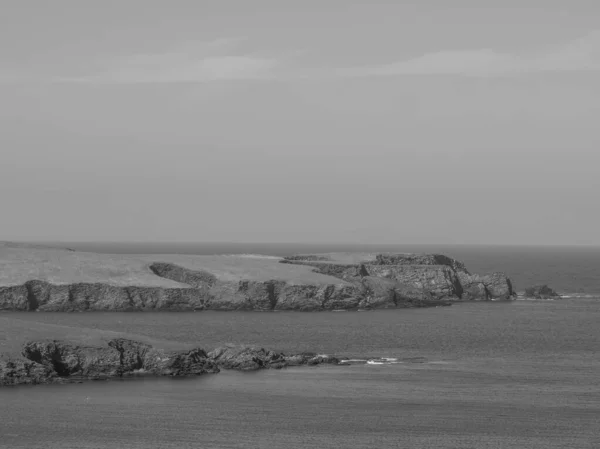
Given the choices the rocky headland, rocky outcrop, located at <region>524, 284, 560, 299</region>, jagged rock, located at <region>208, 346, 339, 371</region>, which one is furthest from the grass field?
jagged rock, located at <region>208, 346, 339, 371</region>

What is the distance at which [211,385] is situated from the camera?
7794 cm

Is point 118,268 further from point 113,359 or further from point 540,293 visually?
point 113,359

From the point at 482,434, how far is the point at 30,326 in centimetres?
3454

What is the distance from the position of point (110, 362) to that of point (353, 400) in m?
17.4

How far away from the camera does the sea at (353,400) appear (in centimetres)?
6284

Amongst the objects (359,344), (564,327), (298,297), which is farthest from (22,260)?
(564,327)

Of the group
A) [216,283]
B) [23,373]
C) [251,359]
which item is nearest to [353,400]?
[251,359]

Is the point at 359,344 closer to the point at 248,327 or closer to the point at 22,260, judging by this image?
the point at 248,327

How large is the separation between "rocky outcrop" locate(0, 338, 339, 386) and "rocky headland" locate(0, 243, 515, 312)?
173 feet

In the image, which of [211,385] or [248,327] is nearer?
[211,385]

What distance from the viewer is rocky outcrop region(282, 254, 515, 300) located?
15712cm

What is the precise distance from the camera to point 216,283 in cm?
A: 14525

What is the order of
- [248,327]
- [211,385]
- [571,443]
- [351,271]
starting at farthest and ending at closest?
[351,271] → [248,327] → [211,385] → [571,443]

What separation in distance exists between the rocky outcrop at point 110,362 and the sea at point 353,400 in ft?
5.99
